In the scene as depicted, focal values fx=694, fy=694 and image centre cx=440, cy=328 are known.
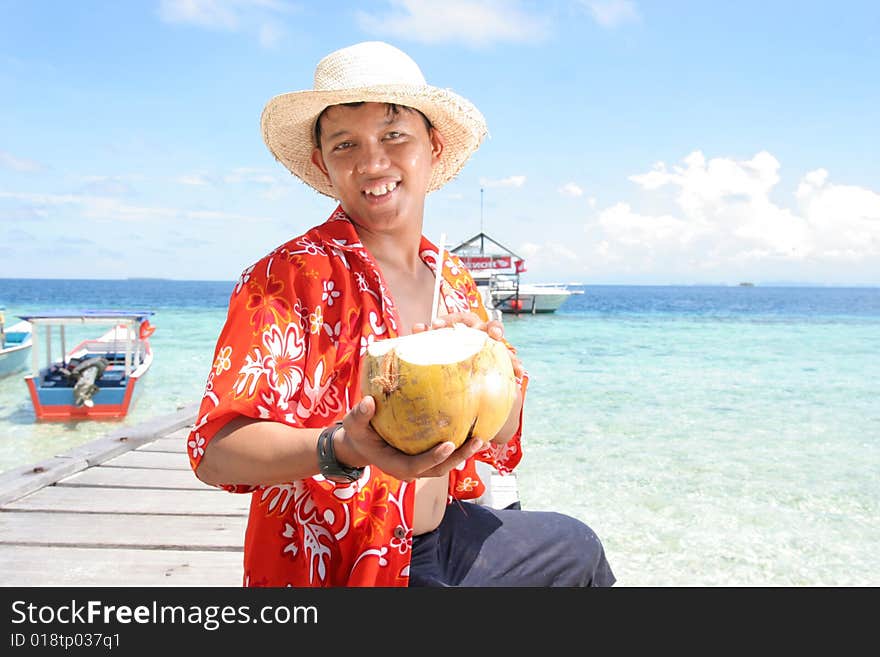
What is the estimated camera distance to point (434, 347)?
1026mm

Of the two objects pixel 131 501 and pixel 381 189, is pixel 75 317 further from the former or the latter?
pixel 381 189

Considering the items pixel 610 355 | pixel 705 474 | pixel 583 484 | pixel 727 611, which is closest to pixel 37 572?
pixel 727 611

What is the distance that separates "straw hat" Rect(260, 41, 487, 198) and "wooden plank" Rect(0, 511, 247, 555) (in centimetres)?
159

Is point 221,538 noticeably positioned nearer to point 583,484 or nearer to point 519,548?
point 519,548

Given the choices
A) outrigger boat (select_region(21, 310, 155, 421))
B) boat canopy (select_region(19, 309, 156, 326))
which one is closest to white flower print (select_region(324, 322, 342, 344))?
boat canopy (select_region(19, 309, 156, 326))

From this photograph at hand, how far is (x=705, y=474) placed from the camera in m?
6.55

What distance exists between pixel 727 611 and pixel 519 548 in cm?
43

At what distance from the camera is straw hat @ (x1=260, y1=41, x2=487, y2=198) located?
139 cm

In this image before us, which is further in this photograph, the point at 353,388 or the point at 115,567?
the point at 115,567

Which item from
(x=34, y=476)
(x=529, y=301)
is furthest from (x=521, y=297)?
(x=34, y=476)

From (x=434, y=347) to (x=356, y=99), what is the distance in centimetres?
63

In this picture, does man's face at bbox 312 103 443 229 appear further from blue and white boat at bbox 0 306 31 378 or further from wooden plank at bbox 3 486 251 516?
blue and white boat at bbox 0 306 31 378

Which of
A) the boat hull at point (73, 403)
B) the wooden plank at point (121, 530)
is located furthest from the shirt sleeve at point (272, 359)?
the boat hull at point (73, 403)

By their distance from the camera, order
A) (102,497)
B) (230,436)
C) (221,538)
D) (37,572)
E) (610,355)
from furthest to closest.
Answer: (610,355) → (102,497) → (221,538) → (37,572) → (230,436)
